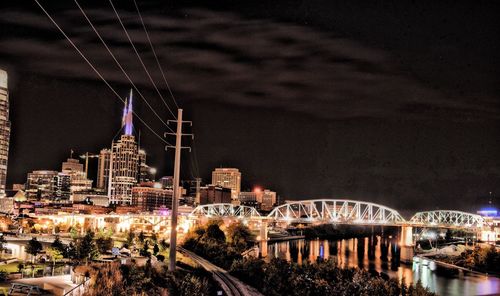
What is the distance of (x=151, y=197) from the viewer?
17475cm

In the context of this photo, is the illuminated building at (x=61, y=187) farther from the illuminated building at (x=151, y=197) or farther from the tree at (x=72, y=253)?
the tree at (x=72, y=253)

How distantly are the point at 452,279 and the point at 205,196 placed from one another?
474 feet

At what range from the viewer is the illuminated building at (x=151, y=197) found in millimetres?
173250

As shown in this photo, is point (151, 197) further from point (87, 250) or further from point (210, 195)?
point (87, 250)

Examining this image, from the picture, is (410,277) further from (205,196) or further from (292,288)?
(205,196)

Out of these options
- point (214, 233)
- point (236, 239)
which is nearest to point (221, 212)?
point (236, 239)

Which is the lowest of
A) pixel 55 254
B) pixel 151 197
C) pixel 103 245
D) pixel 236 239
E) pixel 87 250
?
pixel 236 239

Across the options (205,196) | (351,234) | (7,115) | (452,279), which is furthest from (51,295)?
(205,196)

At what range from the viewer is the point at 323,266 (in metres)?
27.6

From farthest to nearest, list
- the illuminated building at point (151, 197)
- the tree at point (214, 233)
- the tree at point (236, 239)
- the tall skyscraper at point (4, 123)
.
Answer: the illuminated building at point (151, 197), the tall skyscraper at point (4, 123), the tree at point (236, 239), the tree at point (214, 233)

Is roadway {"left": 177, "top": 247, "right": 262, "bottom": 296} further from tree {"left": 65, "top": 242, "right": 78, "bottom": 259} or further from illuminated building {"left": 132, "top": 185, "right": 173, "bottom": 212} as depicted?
illuminated building {"left": 132, "top": 185, "right": 173, "bottom": 212}

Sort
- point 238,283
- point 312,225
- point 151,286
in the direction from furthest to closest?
point 312,225 < point 238,283 < point 151,286

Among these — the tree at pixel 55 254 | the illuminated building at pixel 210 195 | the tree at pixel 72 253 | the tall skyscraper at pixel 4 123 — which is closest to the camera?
the tree at pixel 72 253

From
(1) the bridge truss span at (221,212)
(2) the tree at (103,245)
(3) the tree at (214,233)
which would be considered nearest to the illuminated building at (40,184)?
(1) the bridge truss span at (221,212)
